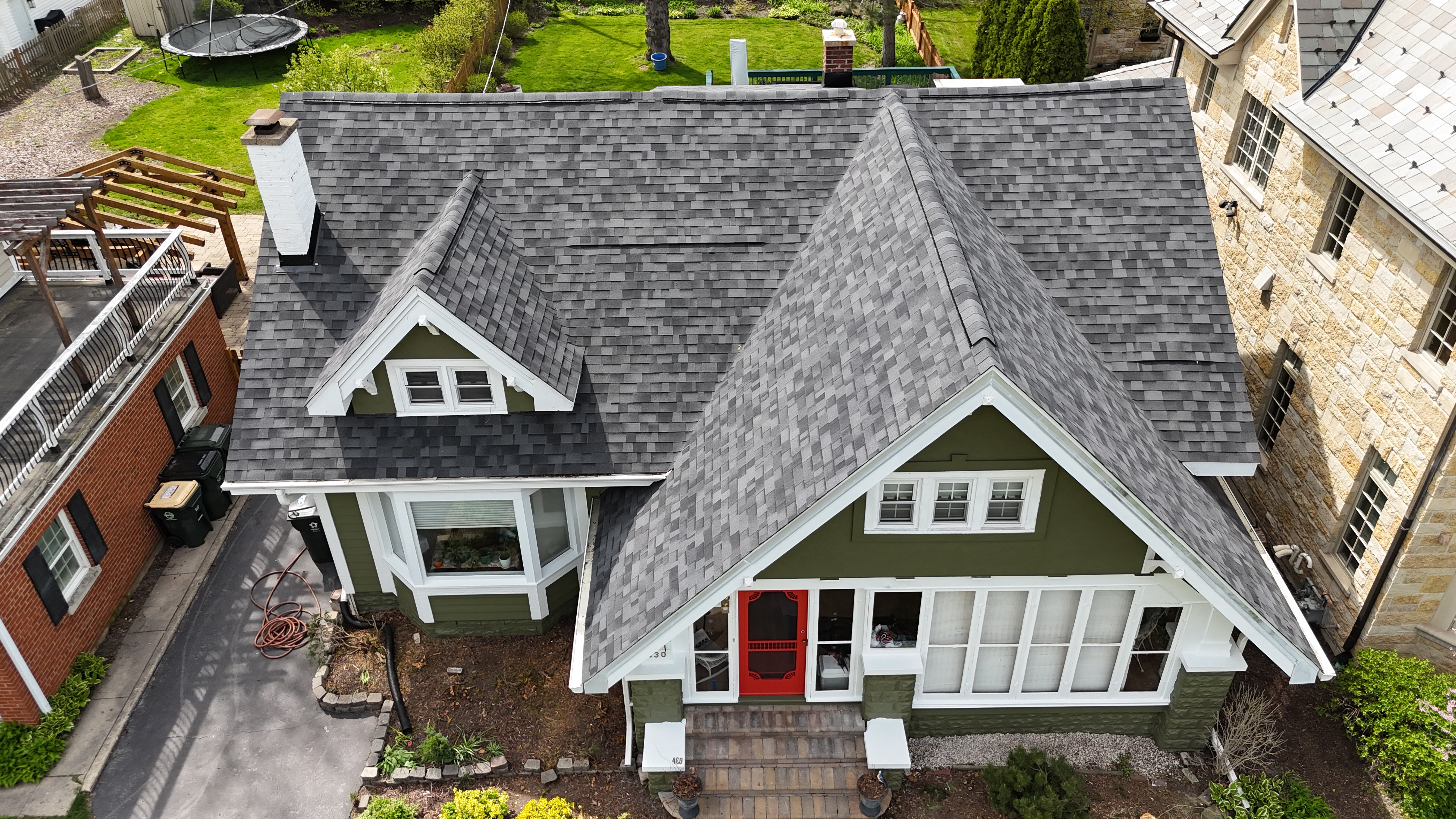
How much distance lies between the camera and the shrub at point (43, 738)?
15344 millimetres

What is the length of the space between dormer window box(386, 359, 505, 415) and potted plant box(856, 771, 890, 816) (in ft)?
25.6

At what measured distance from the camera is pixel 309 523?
17.7 meters

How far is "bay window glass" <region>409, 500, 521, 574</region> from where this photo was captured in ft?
52.5

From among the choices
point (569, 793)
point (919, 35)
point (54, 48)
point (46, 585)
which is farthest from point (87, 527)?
point (919, 35)

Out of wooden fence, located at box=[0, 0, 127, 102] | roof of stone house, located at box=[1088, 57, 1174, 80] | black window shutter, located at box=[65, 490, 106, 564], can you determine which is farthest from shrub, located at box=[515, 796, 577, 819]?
wooden fence, located at box=[0, 0, 127, 102]

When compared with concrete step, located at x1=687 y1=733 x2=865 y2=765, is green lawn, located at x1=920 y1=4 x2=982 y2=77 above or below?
above

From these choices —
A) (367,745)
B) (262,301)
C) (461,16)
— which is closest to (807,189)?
(262,301)

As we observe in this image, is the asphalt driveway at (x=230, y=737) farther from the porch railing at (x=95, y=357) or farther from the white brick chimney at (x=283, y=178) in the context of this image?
the white brick chimney at (x=283, y=178)

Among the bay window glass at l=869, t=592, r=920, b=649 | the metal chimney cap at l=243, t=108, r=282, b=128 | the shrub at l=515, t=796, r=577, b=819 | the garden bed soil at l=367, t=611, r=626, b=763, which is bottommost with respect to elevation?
the garden bed soil at l=367, t=611, r=626, b=763

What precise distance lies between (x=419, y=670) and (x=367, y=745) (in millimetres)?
1498

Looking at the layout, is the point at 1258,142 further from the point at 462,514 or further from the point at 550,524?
the point at 462,514

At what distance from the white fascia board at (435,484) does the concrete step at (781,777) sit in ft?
14.7

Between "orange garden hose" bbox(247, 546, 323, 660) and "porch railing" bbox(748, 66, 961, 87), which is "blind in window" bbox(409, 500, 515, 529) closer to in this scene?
"orange garden hose" bbox(247, 546, 323, 660)

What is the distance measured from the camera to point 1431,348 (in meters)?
14.9
